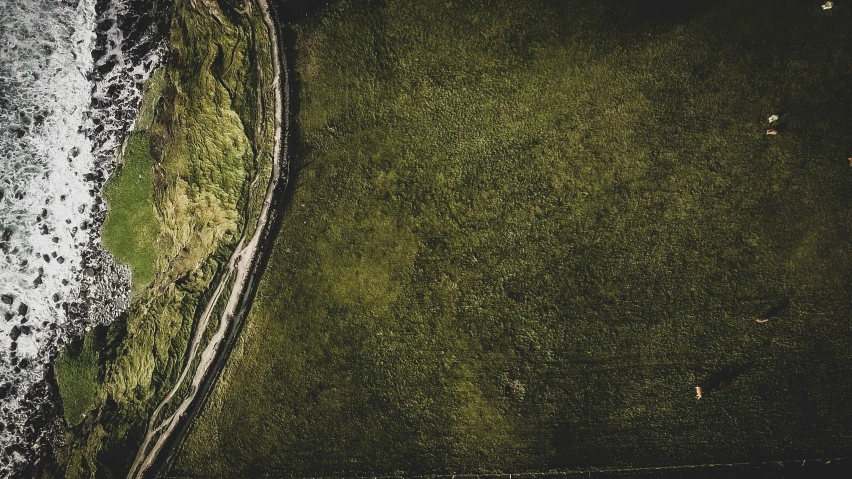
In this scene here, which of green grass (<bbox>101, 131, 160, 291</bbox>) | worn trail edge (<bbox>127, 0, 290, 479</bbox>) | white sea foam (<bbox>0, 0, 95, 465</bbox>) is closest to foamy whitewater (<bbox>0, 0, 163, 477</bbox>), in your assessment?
white sea foam (<bbox>0, 0, 95, 465</bbox>)

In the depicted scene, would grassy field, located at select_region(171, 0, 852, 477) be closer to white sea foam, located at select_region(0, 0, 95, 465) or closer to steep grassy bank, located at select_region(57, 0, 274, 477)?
steep grassy bank, located at select_region(57, 0, 274, 477)

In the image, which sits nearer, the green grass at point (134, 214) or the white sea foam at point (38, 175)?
the green grass at point (134, 214)

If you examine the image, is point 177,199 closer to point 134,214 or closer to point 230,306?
point 134,214

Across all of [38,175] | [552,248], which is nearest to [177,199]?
[38,175]

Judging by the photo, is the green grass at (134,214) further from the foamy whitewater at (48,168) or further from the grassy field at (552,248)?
the grassy field at (552,248)

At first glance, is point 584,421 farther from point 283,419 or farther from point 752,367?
point 283,419

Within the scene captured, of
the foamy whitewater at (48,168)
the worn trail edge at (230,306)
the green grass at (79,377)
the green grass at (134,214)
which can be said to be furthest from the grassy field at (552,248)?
the foamy whitewater at (48,168)
